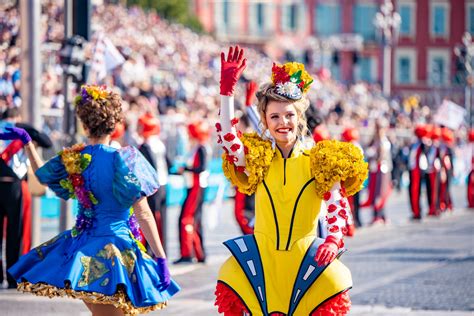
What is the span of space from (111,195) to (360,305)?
14.1ft

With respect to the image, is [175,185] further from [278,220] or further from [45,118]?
[278,220]

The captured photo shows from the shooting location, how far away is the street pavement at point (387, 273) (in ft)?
36.3

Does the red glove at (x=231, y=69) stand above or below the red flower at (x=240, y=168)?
above

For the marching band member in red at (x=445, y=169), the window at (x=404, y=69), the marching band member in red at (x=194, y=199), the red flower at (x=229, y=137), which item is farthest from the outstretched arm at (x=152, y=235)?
the window at (x=404, y=69)

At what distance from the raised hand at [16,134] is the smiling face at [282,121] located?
1.75 metres

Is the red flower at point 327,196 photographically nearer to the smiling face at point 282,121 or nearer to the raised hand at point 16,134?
the smiling face at point 282,121

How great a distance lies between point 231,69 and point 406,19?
88.5 m

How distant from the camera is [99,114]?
757 cm

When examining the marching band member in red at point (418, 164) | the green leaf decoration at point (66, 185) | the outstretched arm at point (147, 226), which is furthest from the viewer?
the marching band member in red at point (418, 164)

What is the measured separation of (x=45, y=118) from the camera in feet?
66.3

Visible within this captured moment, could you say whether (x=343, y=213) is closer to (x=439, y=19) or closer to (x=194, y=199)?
(x=194, y=199)

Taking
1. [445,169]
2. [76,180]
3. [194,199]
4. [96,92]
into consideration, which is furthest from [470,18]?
[76,180]

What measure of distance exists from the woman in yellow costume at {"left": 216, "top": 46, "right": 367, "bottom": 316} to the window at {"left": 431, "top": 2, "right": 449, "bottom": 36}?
8801cm

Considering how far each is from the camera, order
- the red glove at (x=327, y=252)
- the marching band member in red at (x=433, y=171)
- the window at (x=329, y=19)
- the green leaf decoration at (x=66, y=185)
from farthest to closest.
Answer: the window at (x=329, y=19), the marching band member in red at (x=433, y=171), the green leaf decoration at (x=66, y=185), the red glove at (x=327, y=252)
